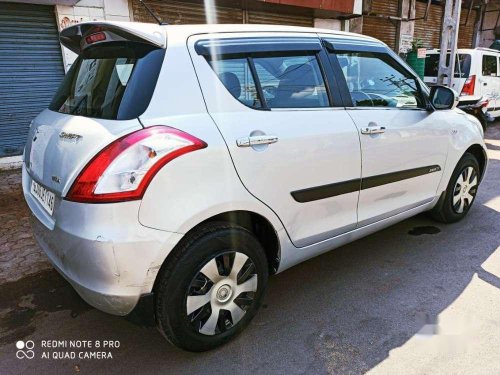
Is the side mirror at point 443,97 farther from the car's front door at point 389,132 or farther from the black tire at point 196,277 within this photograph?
the black tire at point 196,277

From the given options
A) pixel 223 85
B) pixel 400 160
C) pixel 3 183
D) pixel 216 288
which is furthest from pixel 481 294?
pixel 3 183

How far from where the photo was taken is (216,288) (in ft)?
7.09

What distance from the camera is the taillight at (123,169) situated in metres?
Result: 1.80

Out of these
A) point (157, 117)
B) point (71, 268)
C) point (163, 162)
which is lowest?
point (71, 268)

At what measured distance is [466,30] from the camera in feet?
58.0

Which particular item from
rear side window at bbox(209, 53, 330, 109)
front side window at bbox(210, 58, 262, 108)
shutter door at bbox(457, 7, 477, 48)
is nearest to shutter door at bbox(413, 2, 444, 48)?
shutter door at bbox(457, 7, 477, 48)

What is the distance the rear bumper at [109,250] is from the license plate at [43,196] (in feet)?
0.31

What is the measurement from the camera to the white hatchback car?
186cm

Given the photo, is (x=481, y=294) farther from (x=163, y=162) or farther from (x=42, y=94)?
(x=42, y=94)

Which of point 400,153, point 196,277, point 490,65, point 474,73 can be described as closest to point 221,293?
point 196,277

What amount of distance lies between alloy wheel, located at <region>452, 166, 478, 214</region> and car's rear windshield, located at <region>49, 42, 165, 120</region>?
314cm

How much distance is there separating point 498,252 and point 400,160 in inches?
51.4

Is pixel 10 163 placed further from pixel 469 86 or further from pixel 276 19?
pixel 469 86

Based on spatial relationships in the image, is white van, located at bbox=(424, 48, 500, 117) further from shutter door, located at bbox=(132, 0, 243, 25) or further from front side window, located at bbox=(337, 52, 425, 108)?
front side window, located at bbox=(337, 52, 425, 108)
